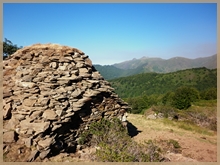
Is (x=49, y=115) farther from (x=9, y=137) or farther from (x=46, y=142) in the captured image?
(x=9, y=137)

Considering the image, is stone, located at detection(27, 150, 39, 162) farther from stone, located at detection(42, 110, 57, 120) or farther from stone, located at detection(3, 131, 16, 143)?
stone, located at detection(42, 110, 57, 120)

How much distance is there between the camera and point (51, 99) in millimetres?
9453

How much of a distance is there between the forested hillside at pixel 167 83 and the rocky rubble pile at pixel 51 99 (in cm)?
7791

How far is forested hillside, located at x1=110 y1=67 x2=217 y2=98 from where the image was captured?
8756 cm

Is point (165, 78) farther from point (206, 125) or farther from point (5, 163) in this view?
point (5, 163)

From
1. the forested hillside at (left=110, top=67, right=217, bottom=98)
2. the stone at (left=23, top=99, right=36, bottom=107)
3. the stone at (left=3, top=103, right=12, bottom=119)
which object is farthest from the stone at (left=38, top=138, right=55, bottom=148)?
the forested hillside at (left=110, top=67, right=217, bottom=98)

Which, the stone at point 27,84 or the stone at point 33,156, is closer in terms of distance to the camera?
the stone at point 33,156

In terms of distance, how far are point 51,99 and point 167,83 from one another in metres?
91.1

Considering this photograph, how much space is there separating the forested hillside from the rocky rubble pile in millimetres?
77907

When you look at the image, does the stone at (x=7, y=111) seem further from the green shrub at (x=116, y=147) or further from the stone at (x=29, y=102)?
the green shrub at (x=116, y=147)

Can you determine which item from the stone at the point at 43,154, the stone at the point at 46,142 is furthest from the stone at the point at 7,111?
the stone at the point at 43,154

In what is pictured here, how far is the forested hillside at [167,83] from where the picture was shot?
287 ft

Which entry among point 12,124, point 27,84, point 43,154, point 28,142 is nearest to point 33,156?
point 43,154

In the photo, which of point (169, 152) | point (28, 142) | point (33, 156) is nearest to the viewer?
point (33, 156)
